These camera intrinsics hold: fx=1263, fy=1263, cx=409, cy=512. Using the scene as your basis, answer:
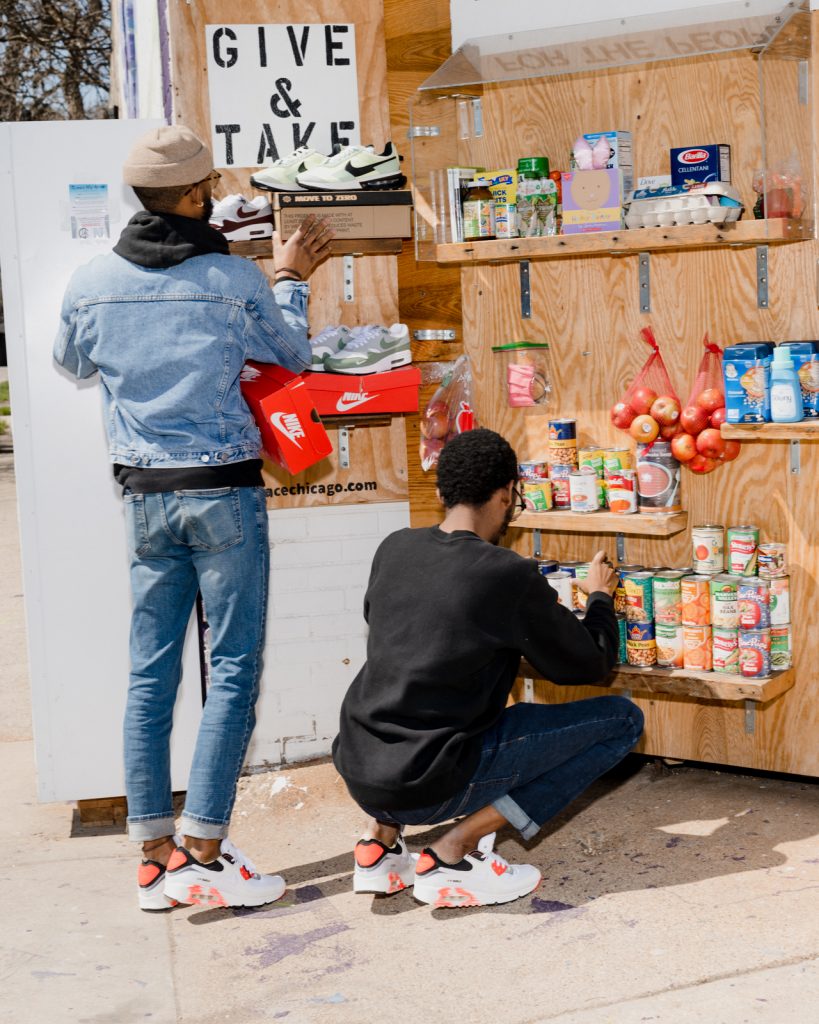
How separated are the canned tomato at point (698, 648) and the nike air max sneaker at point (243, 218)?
197cm

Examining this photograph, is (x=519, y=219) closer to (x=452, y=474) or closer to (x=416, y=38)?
(x=416, y=38)

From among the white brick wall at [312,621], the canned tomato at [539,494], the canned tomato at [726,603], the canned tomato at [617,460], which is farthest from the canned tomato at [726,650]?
the white brick wall at [312,621]

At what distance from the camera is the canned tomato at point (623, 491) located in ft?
13.6

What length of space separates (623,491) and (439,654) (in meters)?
1.17

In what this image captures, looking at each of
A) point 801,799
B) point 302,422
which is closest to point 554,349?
point 302,422

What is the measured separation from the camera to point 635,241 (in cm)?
394

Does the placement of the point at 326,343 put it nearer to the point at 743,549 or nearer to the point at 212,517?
the point at 212,517

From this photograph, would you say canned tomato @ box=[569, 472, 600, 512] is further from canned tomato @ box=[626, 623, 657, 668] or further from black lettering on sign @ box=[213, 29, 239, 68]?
Result: black lettering on sign @ box=[213, 29, 239, 68]

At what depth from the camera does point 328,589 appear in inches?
186

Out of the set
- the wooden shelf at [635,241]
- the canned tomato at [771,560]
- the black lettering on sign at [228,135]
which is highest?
the black lettering on sign at [228,135]

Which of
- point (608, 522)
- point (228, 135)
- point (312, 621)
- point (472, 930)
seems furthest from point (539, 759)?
point (228, 135)

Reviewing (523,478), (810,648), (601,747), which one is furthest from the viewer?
(523,478)

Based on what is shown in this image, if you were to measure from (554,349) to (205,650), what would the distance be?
64.5 inches

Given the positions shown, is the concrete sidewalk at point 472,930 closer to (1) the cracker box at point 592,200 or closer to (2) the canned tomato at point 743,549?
(2) the canned tomato at point 743,549
